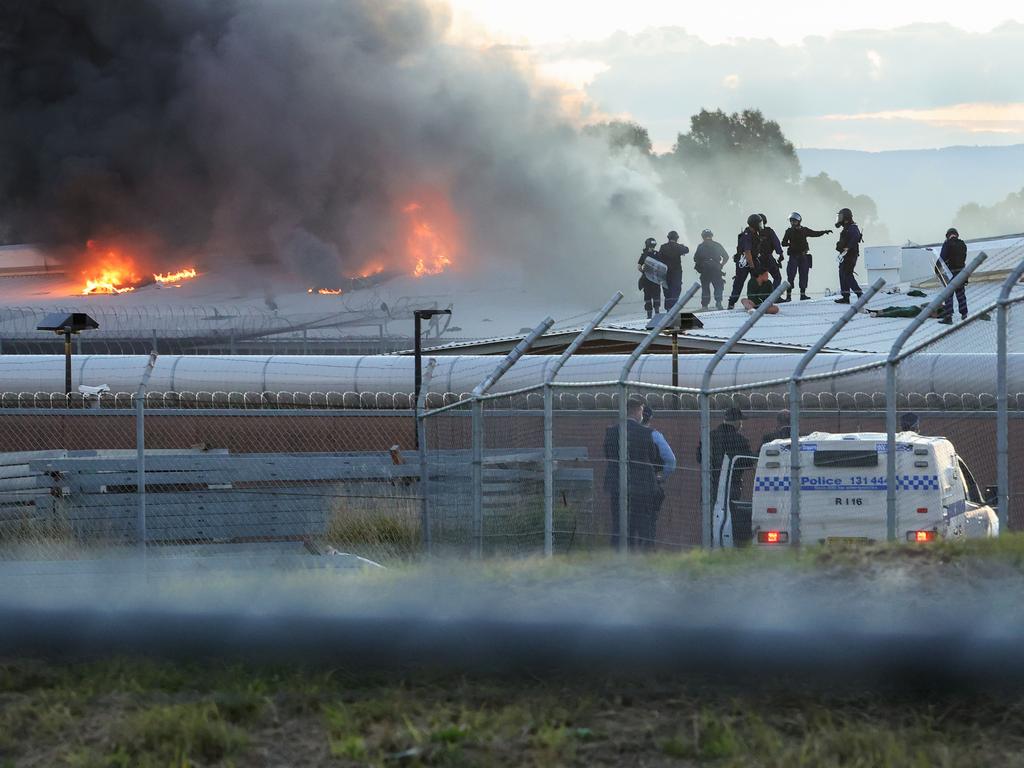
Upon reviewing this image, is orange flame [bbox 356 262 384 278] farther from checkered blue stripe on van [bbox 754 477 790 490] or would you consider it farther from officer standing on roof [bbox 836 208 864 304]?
checkered blue stripe on van [bbox 754 477 790 490]

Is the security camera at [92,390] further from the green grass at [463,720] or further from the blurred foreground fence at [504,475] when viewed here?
the green grass at [463,720]

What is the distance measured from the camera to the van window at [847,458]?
1129 centimetres

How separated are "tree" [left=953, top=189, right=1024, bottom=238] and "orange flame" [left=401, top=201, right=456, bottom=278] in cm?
13030

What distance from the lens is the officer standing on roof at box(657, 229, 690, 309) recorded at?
84.7 feet

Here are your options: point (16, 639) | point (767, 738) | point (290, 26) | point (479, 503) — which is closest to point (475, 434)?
point (479, 503)

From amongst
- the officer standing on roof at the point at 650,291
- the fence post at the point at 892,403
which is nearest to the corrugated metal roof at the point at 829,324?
the officer standing on roof at the point at 650,291

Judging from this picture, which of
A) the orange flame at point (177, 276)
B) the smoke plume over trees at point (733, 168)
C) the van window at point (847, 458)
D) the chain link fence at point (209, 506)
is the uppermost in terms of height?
the smoke plume over trees at point (733, 168)

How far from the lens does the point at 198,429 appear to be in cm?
2267

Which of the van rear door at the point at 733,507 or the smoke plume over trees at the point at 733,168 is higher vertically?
the smoke plume over trees at the point at 733,168

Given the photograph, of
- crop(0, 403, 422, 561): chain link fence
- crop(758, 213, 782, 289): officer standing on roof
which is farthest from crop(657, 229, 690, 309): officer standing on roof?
crop(0, 403, 422, 561): chain link fence

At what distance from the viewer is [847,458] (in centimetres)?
1107

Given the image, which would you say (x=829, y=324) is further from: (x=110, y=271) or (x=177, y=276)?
(x=110, y=271)

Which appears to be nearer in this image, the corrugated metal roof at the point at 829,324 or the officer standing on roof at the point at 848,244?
the officer standing on roof at the point at 848,244

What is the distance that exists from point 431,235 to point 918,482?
49912mm
